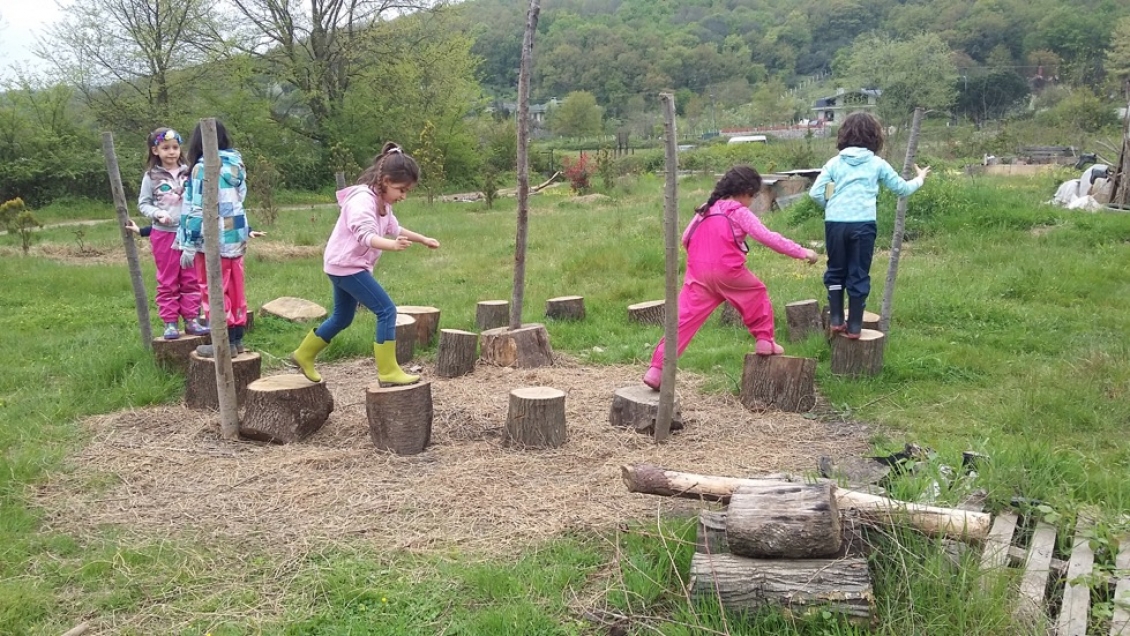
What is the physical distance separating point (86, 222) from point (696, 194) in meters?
16.0

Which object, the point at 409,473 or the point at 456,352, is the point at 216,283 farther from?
the point at 456,352

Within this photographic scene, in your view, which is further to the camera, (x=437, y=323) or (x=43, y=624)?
(x=437, y=323)

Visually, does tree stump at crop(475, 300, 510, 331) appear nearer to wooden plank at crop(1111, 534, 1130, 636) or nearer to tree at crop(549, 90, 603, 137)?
wooden plank at crop(1111, 534, 1130, 636)

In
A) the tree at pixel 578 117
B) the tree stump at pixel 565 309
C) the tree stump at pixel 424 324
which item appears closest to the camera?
the tree stump at pixel 424 324

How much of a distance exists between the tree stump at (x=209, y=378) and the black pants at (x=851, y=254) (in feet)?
13.9

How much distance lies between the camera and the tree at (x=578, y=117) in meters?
48.4

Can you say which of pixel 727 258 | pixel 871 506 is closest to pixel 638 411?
pixel 727 258

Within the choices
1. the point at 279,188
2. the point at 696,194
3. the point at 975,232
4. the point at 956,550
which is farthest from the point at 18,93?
the point at 956,550

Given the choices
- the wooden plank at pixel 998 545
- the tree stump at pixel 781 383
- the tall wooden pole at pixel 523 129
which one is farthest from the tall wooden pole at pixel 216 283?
the wooden plank at pixel 998 545

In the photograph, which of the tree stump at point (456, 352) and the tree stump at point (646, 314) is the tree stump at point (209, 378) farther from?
the tree stump at point (646, 314)

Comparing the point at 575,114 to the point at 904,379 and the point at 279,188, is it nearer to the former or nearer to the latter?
the point at 279,188

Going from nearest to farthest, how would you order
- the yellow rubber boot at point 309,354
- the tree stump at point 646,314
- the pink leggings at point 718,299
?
the yellow rubber boot at point 309,354 < the pink leggings at point 718,299 < the tree stump at point 646,314

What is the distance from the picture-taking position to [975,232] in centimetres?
1144

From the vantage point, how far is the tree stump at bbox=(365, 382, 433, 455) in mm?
4703
